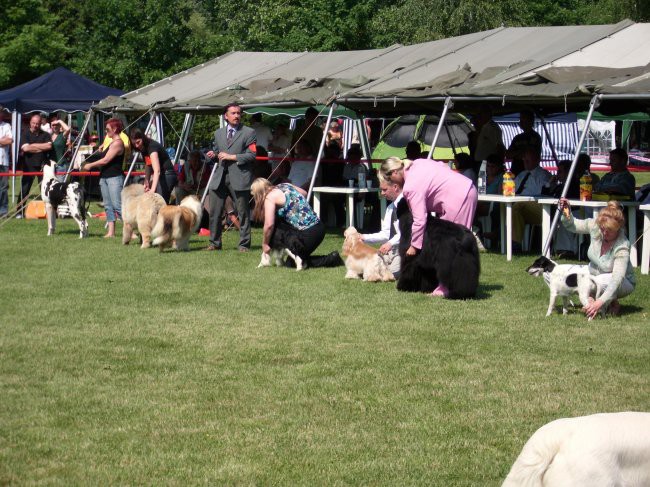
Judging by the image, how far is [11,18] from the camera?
4272cm

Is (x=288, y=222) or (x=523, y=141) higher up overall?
(x=523, y=141)

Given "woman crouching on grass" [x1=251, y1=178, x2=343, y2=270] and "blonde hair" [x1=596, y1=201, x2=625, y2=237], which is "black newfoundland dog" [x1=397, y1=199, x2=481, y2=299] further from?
"woman crouching on grass" [x1=251, y1=178, x2=343, y2=270]

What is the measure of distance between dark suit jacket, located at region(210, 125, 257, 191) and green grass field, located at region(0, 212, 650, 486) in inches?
98.8

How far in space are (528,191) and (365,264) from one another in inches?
138

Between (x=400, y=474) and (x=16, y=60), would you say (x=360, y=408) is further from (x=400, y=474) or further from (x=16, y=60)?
(x=16, y=60)

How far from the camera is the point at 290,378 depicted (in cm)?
686

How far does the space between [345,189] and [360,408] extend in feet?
A: 32.2

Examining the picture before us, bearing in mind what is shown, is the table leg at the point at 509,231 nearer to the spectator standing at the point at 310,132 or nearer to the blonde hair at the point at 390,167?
the blonde hair at the point at 390,167

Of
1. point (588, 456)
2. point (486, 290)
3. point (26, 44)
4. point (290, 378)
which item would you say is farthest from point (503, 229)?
point (26, 44)

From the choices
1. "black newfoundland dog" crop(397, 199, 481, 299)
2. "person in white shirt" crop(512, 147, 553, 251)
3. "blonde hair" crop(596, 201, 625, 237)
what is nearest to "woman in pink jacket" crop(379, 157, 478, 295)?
"black newfoundland dog" crop(397, 199, 481, 299)

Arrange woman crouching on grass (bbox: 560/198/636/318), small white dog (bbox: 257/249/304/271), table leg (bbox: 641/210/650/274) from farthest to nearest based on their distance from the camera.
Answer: small white dog (bbox: 257/249/304/271), table leg (bbox: 641/210/650/274), woman crouching on grass (bbox: 560/198/636/318)

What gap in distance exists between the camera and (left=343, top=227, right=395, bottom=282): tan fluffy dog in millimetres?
11203

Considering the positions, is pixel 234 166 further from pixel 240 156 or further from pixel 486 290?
pixel 486 290

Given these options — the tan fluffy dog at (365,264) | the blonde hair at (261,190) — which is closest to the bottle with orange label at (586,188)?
the tan fluffy dog at (365,264)
